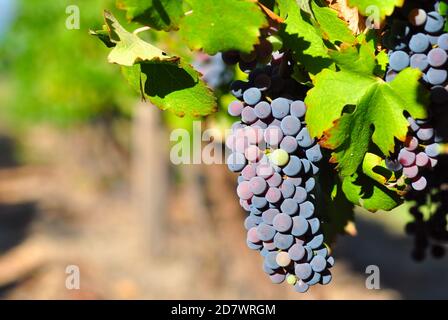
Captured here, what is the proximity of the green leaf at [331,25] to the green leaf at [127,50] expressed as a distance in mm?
232

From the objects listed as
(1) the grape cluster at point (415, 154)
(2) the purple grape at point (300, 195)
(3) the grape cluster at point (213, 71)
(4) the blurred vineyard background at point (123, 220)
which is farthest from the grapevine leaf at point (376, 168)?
(4) the blurred vineyard background at point (123, 220)

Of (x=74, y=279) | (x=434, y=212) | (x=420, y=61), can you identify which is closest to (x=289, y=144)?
(x=420, y=61)

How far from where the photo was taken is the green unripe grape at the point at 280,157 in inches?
40.6

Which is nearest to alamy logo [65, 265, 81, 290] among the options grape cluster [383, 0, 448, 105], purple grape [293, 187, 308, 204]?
purple grape [293, 187, 308, 204]

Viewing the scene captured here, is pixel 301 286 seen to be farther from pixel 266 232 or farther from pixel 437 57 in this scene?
pixel 437 57

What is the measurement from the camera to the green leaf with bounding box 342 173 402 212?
41.2 inches

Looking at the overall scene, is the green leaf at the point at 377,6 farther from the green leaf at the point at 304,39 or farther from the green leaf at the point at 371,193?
the green leaf at the point at 371,193

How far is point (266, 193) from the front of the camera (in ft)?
3.51

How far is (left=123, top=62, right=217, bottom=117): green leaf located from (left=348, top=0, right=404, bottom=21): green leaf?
27cm

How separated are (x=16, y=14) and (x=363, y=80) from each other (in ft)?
32.7

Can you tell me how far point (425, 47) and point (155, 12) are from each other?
40 cm

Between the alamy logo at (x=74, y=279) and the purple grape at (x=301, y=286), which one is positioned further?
the alamy logo at (x=74, y=279)
